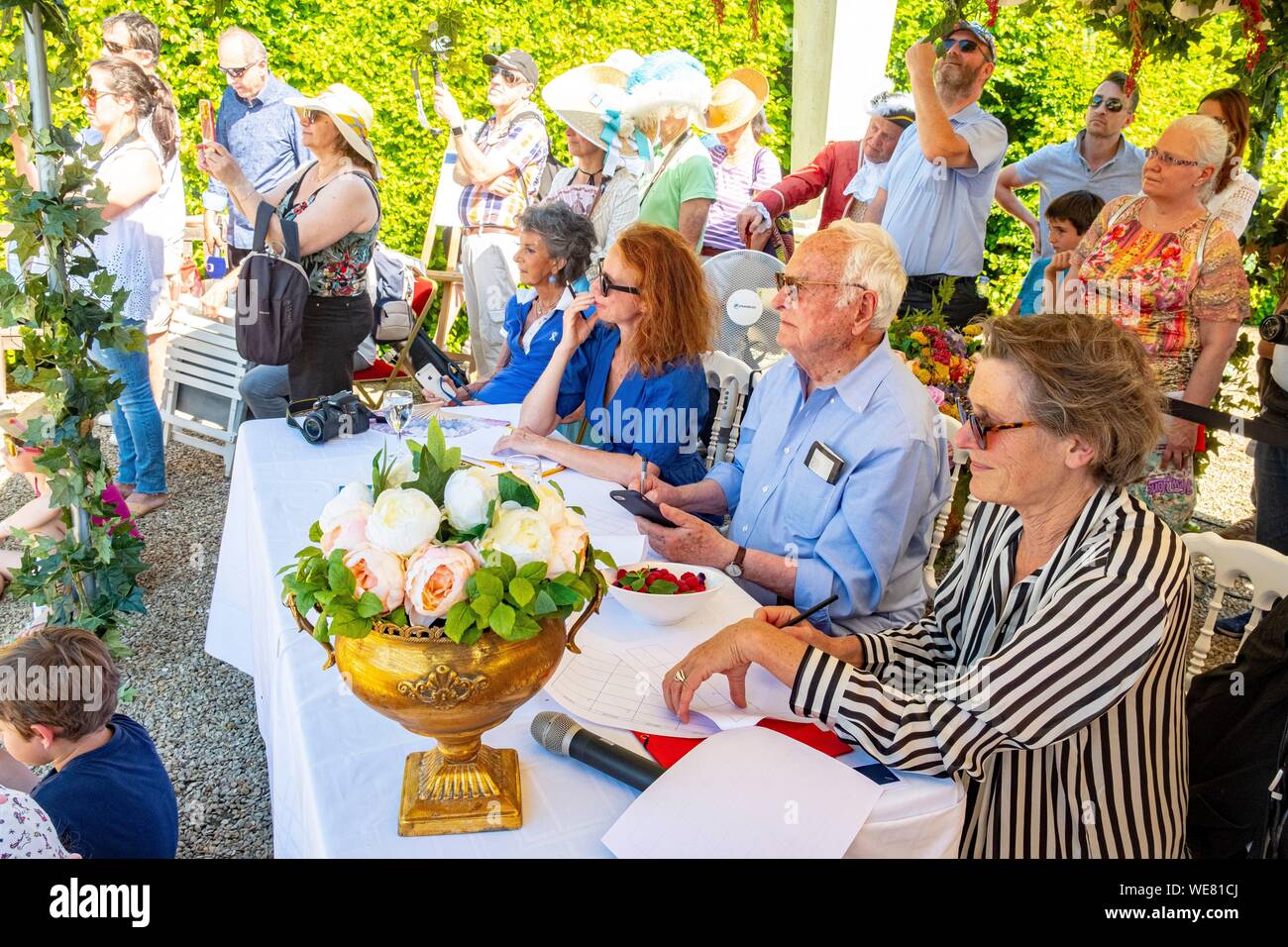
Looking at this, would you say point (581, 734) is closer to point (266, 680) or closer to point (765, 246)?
point (266, 680)

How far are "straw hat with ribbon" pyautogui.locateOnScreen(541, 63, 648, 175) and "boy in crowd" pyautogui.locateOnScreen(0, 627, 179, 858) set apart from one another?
3.67 m

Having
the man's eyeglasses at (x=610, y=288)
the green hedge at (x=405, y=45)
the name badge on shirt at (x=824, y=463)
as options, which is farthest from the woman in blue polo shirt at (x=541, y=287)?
the green hedge at (x=405, y=45)

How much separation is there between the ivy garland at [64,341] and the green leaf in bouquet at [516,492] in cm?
230

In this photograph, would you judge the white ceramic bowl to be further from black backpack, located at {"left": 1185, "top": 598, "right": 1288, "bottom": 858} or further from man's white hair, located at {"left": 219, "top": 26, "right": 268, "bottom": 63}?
man's white hair, located at {"left": 219, "top": 26, "right": 268, "bottom": 63}

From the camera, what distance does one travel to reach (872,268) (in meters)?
2.20

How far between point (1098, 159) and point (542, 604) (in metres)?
5.04

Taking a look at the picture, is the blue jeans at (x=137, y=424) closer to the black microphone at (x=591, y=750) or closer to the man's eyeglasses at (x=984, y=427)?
the black microphone at (x=591, y=750)

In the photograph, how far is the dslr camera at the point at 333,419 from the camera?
2695mm

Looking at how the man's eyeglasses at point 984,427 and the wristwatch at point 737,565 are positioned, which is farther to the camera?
the wristwatch at point 737,565

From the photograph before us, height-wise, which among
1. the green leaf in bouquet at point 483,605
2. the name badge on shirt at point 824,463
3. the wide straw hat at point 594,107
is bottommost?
the name badge on shirt at point 824,463

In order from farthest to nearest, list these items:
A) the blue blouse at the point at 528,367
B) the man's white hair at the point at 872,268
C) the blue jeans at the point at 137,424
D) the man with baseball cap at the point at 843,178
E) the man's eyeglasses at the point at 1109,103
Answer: the man's eyeglasses at the point at 1109,103 < the man with baseball cap at the point at 843,178 < the blue jeans at the point at 137,424 < the blue blouse at the point at 528,367 < the man's white hair at the point at 872,268

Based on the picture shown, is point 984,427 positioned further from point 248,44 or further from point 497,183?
point 248,44

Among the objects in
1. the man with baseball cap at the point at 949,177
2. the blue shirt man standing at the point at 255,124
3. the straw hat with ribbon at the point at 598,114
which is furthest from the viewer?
the blue shirt man standing at the point at 255,124
